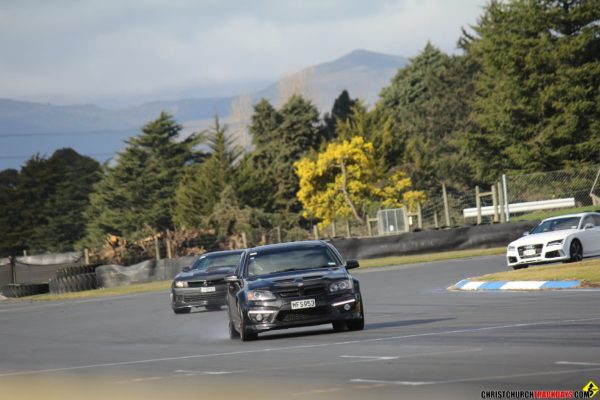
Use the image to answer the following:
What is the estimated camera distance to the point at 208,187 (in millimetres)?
76438

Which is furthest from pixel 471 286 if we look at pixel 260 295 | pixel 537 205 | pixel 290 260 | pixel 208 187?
pixel 208 187

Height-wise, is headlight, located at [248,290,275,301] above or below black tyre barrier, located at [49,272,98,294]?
above

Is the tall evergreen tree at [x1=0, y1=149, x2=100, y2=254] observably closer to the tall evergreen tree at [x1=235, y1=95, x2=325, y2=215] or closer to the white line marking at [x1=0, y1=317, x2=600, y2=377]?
the tall evergreen tree at [x1=235, y1=95, x2=325, y2=215]

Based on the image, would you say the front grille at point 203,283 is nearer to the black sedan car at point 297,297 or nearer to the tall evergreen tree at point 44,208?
the black sedan car at point 297,297

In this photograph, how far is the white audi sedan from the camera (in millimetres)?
29484

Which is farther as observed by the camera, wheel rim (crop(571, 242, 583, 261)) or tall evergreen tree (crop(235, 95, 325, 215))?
tall evergreen tree (crop(235, 95, 325, 215))

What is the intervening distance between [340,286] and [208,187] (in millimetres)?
59513

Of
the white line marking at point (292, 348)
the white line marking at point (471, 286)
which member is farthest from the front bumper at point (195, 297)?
the white line marking at point (292, 348)

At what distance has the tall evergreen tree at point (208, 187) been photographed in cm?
7588

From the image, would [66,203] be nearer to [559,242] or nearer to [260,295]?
[559,242]

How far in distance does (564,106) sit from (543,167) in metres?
3.50

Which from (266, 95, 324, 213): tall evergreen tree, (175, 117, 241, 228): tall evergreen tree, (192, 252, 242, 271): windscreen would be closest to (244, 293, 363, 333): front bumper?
(192, 252, 242, 271): windscreen

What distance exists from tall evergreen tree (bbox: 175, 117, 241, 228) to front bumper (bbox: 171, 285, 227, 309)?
44.9 m

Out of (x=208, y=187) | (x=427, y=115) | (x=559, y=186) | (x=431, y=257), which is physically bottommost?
(x=431, y=257)
